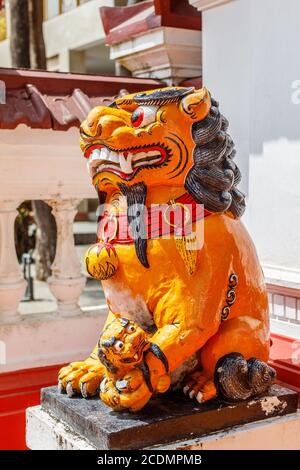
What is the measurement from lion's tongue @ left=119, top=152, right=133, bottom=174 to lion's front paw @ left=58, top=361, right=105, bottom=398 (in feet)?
1.87

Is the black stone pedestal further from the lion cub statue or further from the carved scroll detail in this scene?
the carved scroll detail

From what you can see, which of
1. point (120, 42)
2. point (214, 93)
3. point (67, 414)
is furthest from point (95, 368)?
point (120, 42)

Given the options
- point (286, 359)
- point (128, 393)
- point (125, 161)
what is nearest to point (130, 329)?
point (128, 393)

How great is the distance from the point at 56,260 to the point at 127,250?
899 mm

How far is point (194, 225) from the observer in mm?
1619

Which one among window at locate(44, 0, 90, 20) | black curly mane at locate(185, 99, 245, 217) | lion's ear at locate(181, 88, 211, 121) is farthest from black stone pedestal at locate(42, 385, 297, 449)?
window at locate(44, 0, 90, 20)

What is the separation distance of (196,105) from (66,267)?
1089mm

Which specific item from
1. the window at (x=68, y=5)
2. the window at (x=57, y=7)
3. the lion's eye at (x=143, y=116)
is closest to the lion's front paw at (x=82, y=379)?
the lion's eye at (x=143, y=116)

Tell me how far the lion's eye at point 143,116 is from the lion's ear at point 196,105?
79mm

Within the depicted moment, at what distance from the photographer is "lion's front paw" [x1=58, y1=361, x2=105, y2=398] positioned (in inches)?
67.4

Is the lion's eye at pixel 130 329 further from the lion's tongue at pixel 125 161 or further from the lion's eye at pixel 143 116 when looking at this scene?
the lion's eye at pixel 143 116

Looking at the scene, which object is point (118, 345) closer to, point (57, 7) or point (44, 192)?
point (44, 192)

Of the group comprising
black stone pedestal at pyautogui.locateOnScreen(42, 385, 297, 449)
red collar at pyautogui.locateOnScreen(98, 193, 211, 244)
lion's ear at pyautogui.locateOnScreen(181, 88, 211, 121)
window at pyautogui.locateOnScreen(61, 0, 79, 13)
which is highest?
window at pyautogui.locateOnScreen(61, 0, 79, 13)

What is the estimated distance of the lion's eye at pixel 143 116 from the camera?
1571 mm
